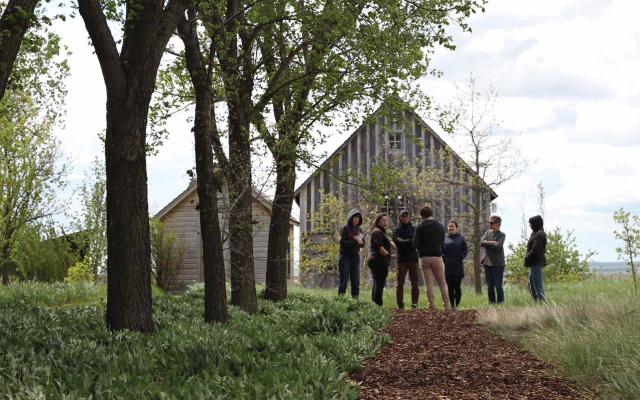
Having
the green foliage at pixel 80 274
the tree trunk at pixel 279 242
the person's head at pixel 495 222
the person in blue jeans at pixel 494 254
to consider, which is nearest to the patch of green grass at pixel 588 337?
the person in blue jeans at pixel 494 254

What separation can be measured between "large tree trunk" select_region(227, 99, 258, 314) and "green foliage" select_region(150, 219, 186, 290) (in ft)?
Result: 53.8

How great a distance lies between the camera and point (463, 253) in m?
15.6

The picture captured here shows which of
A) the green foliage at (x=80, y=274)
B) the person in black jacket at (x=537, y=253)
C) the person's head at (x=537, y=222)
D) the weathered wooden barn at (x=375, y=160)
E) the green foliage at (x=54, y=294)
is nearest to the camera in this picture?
the person in black jacket at (x=537, y=253)

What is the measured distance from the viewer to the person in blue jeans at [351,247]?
15781 mm

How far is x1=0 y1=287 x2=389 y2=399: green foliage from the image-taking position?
18.7 ft

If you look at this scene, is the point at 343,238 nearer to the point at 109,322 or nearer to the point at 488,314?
the point at 488,314

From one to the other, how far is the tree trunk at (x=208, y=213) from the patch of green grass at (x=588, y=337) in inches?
177

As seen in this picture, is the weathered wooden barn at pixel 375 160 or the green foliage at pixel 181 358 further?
the weathered wooden barn at pixel 375 160

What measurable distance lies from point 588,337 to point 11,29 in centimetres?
778

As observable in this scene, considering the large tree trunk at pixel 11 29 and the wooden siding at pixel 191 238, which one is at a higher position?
the large tree trunk at pixel 11 29

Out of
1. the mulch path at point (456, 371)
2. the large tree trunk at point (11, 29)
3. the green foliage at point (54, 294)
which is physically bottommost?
the mulch path at point (456, 371)

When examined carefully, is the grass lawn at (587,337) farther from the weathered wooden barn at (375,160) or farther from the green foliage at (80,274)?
the weathered wooden barn at (375,160)

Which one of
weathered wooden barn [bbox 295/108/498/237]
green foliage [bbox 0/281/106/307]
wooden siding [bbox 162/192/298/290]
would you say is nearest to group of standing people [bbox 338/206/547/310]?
green foliage [bbox 0/281/106/307]

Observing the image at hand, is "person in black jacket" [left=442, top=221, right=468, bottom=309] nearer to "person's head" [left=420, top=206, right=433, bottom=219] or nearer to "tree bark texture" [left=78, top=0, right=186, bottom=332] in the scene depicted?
"person's head" [left=420, top=206, right=433, bottom=219]
